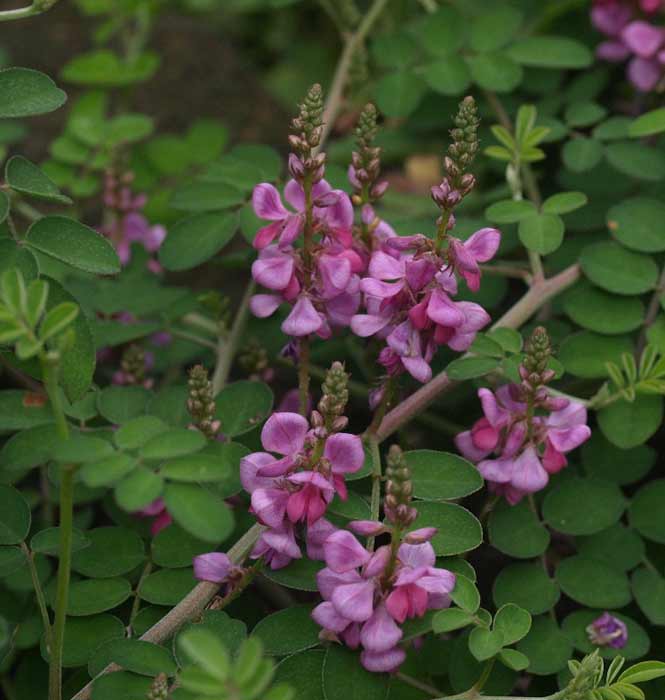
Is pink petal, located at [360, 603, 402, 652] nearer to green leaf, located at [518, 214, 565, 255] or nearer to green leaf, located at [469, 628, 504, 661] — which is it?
green leaf, located at [469, 628, 504, 661]

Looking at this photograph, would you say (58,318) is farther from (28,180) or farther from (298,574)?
(298,574)

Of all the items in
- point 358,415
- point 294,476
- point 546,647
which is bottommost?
point 358,415

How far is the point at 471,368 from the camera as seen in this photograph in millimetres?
1688

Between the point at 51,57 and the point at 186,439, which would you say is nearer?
the point at 186,439

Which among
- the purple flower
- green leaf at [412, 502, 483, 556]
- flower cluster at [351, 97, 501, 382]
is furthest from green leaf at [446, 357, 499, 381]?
the purple flower

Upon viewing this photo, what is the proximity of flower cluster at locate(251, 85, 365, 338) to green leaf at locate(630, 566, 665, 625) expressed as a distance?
636 mm

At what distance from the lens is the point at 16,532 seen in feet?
5.18

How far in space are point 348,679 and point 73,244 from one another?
0.72 meters

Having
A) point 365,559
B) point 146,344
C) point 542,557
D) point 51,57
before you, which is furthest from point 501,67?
point 51,57

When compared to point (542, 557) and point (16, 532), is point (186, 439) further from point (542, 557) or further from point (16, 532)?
point (542, 557)

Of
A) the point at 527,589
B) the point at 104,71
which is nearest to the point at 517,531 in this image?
the point at 527,589

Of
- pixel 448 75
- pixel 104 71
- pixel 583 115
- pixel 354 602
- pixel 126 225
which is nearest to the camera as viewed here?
pixel 354 602

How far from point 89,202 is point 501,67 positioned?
1284 mm

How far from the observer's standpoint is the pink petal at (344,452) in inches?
55.3
